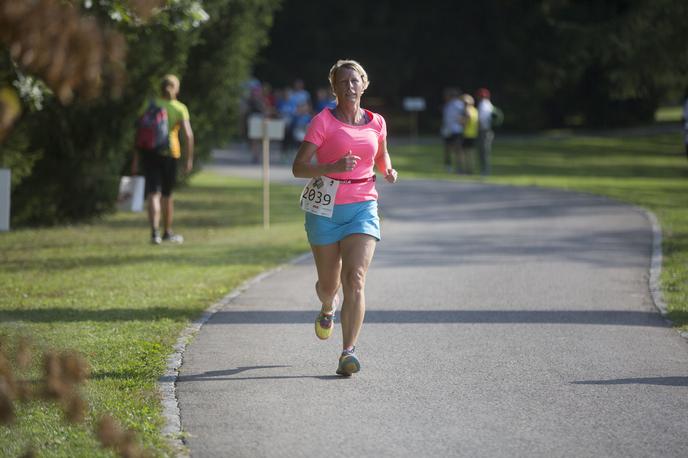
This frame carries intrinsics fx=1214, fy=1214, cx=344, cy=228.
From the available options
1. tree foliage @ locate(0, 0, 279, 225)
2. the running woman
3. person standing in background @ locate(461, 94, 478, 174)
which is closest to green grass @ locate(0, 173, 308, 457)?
tree foliage @ locate(0, 0, 279, 225)

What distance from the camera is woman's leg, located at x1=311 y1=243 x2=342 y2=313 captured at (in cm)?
773

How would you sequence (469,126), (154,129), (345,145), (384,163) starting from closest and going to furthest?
(345,145) < (384,163) < (154,129) < (469,126)

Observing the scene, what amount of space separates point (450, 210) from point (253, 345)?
12.2 meters

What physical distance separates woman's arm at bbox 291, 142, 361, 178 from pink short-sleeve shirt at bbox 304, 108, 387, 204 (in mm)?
59

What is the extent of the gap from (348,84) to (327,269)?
1206 millimetres

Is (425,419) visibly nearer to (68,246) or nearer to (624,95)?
(68,246)

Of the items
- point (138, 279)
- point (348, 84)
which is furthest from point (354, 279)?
point (138, 279)

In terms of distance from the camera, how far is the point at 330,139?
759 centimetres

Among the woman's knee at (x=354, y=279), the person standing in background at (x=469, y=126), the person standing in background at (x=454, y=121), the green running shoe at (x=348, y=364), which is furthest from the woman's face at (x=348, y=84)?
the person standing in background at (x=454, y=121)

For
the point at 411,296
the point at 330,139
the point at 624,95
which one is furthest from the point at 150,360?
the point at 624,95

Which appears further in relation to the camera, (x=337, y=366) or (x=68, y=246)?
(x=68, y=246)

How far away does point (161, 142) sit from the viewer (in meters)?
14.6

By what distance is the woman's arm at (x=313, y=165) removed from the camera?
7.25 metres

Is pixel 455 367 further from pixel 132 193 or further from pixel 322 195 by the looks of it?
pixel 132 193
